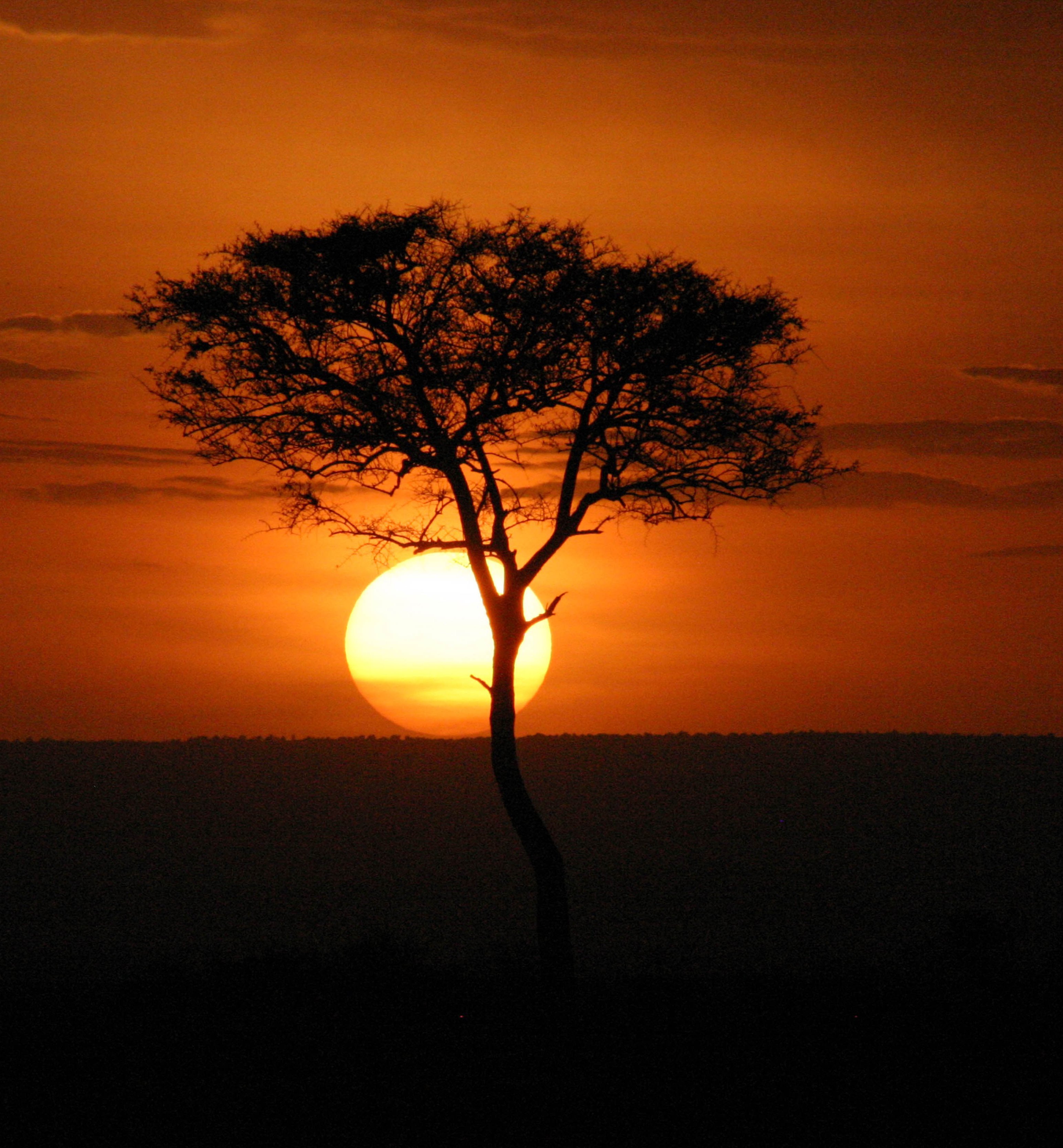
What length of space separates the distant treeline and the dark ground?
0.12 meters

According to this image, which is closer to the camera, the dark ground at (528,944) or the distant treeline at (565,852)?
the dark ground at (528,944)

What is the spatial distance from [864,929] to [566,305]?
41.8ft

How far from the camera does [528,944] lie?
2094 centimetres

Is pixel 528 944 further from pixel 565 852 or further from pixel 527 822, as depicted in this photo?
pixel 565 852

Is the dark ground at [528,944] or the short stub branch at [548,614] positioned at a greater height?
the short stub branch at [548,614]

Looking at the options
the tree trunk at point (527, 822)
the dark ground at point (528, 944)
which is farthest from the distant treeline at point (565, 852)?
the tree trunk at point (527, 822)

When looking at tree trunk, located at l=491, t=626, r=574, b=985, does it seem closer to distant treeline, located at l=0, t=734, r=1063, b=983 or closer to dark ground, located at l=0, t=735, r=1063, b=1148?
dark ground, located at l=0, t=735, r=1063, b=1148

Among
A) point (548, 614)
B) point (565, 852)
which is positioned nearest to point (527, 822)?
point (548, 614)

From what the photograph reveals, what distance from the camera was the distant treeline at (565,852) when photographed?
20922mm

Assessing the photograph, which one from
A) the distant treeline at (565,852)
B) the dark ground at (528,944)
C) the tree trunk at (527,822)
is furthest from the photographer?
the distant treeline at (565,852)

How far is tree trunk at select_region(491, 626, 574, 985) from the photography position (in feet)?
52.2

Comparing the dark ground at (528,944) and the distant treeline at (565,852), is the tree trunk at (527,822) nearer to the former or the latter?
the dark ground at (528,944)

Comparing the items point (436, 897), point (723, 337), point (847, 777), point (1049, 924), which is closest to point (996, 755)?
point (847, 777)

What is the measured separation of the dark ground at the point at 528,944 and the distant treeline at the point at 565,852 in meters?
0.12
